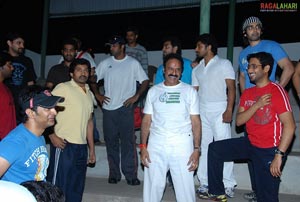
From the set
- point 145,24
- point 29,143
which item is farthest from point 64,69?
point 145,24

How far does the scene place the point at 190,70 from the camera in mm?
6082

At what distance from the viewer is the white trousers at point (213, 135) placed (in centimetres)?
563

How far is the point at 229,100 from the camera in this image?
5.56 m

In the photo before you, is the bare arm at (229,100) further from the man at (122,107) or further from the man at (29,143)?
the man at (29,143)

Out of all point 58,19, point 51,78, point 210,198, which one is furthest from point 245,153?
point 58,19

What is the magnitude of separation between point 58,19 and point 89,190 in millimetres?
6893

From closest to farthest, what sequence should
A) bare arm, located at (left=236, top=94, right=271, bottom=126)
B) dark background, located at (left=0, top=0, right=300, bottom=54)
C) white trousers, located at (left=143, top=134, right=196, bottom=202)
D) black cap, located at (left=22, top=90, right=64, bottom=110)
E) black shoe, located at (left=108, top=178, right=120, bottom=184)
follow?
black cap, located at (left=22, top=90, right=64, bottom=110), bare arm, located at (left=236, top=94, right=271, bottom=126), white trousers, located at (left=143, top=134, right=196, bottom=202), black shoe, located at (left=108, top=178, right=120, bottom=184), dark background, located at (left=0, top=0, right=300, bottom=54)

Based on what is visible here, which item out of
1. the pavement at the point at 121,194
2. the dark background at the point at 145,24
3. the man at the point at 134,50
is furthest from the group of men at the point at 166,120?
the dark background at the point at 145,24

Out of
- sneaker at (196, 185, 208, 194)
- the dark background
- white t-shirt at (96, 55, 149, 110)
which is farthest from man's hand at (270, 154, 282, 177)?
the dark background

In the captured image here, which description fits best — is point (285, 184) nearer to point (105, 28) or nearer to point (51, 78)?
point (51, 78)

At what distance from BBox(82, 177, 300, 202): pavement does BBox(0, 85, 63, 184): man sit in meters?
2.51

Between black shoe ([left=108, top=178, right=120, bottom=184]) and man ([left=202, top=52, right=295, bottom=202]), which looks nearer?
man ([left=202, top=52, right=295, bottom=202])

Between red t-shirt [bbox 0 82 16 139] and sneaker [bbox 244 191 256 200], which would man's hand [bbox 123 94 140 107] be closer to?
red t-shirt [bbox 0 82 16 139]

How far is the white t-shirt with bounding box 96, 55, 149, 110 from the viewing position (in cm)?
642
